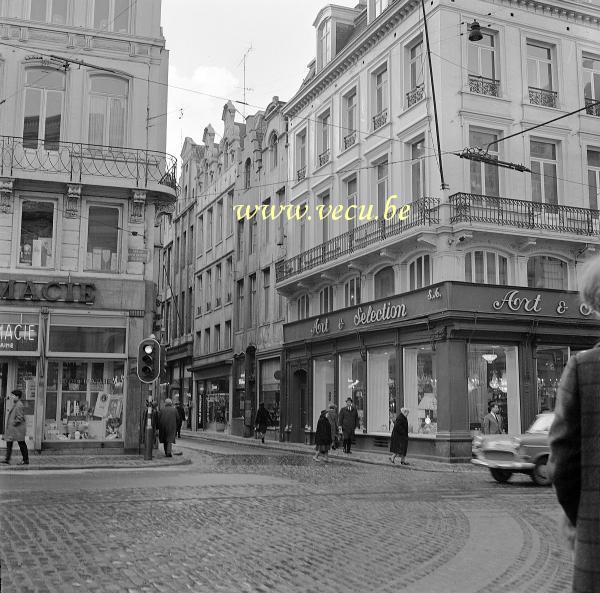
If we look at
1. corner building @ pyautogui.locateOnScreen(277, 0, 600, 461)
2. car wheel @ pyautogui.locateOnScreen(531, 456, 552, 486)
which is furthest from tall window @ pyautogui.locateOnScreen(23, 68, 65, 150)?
car wheel @ pyautogui.locateOnScreen(531, 456, 552, 486)

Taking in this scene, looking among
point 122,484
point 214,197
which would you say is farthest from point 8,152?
point 214,197

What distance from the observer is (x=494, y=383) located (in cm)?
2588

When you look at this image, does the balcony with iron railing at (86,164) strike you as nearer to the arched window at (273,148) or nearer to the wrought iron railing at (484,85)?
the wrought iron railing at (484,85)

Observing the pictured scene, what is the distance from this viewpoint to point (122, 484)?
15.2m

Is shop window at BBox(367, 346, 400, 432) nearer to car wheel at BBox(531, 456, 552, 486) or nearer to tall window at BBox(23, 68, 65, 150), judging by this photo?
car wheel at BBox(531, 456, 552, 486)

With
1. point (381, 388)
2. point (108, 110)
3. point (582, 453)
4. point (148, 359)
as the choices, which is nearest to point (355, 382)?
point (381, 388)

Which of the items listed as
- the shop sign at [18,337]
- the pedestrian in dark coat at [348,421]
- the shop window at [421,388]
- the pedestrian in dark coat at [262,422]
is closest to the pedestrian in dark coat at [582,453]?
the shop sign at [18,337]

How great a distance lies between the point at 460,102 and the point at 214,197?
26.2 m

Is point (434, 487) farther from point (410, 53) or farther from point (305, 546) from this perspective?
point (410, 53)

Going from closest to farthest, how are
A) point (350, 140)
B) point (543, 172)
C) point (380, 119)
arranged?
point (543, 172), point (380, 119), point (350, 140)

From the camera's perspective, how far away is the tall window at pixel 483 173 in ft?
85.8

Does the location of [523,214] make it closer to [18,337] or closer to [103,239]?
[103,239]

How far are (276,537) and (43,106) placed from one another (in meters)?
18.9

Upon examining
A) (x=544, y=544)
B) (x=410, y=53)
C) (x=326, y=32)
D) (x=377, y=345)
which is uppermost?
(x=326, y=32)
